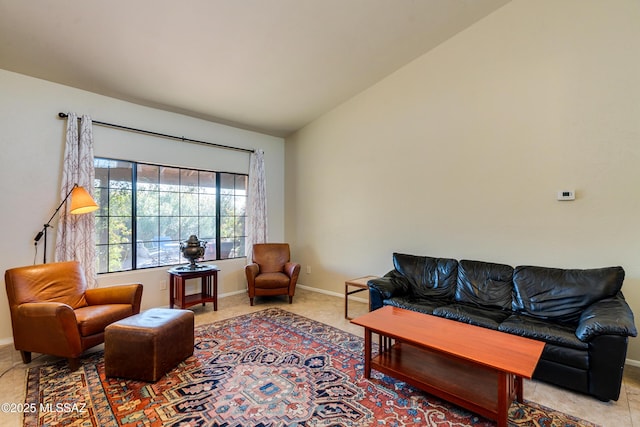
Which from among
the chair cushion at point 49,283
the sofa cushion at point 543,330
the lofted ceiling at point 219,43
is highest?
the lofted ceiling at point 219,43

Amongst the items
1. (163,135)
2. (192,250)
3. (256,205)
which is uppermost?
(163,135)

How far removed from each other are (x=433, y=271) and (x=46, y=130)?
15.4 ft

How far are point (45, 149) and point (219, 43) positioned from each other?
2295mm

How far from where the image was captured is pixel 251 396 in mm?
2117

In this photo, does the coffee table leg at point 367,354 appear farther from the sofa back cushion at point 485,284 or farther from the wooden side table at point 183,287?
the wooden side table at point 183,287

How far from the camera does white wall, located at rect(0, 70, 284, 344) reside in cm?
306

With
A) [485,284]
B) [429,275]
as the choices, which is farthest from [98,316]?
[485,284]

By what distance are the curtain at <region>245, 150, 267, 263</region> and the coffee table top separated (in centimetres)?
301

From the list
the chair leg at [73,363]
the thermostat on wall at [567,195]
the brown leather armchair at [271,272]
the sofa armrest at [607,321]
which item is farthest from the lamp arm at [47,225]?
the thermostat on wall at [567,195]

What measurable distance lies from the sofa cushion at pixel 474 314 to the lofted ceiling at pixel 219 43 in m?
3.05

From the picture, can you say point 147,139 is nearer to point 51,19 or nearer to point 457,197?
point 51,19

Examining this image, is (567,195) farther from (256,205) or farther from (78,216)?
(78,216)

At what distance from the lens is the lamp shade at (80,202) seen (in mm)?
3094

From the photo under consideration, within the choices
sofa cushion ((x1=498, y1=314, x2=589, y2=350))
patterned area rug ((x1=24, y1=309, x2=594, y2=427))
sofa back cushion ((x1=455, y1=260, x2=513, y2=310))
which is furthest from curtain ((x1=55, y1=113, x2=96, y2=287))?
sofa cushion ((x1=498, y1=314, x2=589, y2=350))
